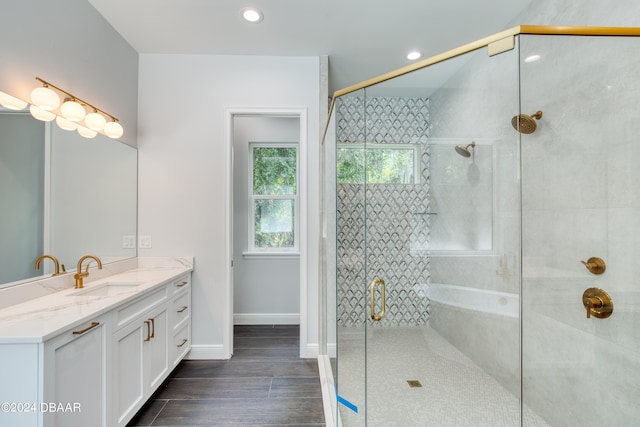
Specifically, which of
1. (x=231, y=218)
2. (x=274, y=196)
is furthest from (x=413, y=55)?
(x=231, y=218)

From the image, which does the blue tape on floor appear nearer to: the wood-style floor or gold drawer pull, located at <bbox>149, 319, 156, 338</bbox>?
the wood-style floor

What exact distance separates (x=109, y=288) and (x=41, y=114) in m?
1.18

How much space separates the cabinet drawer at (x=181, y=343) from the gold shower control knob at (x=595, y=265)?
8.91ft

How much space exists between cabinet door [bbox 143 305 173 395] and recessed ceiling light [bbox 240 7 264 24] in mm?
2218

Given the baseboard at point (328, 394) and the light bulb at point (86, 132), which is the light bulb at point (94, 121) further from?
the baseboard at point (328, 394)

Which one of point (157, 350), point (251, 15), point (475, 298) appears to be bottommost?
point (157, 350)

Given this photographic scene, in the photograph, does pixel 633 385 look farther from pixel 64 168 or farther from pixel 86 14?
pixel 86 14

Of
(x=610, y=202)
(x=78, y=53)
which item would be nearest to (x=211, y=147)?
(x=78, y=53)

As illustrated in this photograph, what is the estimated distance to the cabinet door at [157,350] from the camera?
6.06 ft

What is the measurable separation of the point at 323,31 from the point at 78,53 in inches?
69.7

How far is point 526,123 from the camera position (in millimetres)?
1565

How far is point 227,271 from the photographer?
263 centimetres

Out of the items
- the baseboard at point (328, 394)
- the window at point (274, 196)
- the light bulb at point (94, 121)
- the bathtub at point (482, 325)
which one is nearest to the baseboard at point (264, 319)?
the window at point (274, 196)

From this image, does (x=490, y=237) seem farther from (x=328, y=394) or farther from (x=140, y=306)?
(x=140, y=306)
